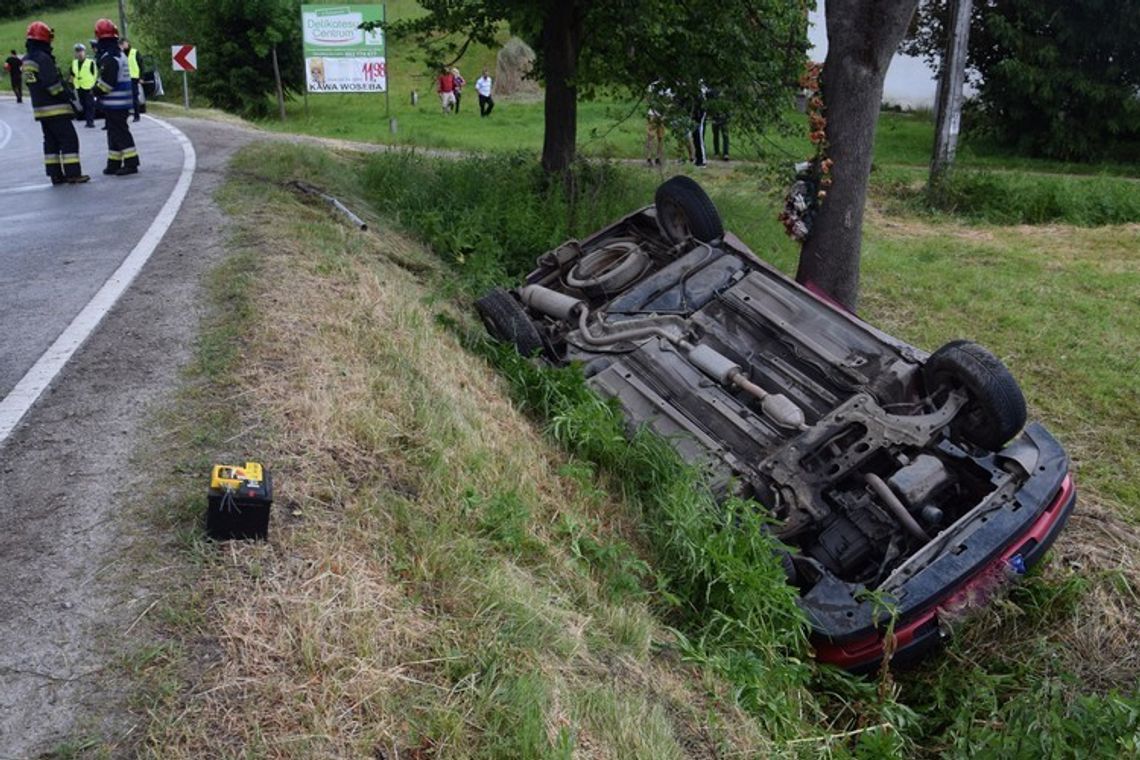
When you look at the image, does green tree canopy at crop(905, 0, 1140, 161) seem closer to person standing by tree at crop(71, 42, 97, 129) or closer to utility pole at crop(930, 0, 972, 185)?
utility pole at crop(930, 0, 972, 185)

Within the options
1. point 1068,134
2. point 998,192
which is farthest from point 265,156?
point 1068,134

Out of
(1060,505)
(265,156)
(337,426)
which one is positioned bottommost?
(1060,505)

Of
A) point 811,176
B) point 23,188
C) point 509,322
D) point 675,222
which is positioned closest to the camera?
point 509,322

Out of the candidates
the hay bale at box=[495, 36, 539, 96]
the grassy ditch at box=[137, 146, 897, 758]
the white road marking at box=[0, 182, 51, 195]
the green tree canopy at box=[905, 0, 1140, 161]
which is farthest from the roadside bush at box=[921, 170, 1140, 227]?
the hay bale at box=[495, 36, 539, 96]

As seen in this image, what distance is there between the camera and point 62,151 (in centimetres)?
1045

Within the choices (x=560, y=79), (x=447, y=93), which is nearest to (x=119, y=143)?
(x=560, y=79)

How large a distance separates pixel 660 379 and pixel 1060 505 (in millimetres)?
2176

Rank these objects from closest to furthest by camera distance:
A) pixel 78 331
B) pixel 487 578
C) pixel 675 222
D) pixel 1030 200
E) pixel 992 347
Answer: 1. pixel 487 578
2. pixel 78 331
3. pixel 675 222
4. pixel 992 347
5. pixel 1030 200

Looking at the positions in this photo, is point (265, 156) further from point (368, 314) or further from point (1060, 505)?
point (1060, 505)

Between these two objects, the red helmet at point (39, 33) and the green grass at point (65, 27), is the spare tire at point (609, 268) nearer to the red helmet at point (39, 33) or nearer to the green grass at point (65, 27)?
the red helmet at point (39, 33)

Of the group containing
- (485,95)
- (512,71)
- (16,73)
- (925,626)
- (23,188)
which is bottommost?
(925,626)

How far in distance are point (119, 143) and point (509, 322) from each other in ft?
21.3

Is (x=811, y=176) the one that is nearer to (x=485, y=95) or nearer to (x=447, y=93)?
(x=485, y=95)

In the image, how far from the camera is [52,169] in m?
10.5
